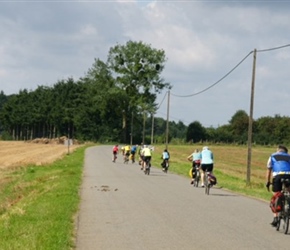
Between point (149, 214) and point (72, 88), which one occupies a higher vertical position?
point (72, 88)

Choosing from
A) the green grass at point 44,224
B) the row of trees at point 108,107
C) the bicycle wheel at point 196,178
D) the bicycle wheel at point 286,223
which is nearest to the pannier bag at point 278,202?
the bicycle wheel at point 286,223

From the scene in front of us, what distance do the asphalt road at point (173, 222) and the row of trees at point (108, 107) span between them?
72227 mm

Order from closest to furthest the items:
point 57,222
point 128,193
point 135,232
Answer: point 135,232, point 57,222, point 128,193

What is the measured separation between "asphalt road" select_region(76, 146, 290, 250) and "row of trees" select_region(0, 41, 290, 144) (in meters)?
72.2

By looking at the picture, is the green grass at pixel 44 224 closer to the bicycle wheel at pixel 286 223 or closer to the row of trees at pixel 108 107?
the bicycle wheel at pixel 286 223

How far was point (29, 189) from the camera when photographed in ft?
84.6

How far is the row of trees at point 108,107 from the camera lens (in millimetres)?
109500

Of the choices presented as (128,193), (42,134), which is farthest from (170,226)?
(42,134)

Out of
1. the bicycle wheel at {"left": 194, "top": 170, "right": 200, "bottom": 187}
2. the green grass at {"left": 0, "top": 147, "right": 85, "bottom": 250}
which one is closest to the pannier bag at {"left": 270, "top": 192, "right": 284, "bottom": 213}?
the green grass at {"left": 0, "top": 147, "right": 85, "bottom": 250}

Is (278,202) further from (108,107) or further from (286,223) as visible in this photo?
(108,107)

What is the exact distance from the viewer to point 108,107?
113m

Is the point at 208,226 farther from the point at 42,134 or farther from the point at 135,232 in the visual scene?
the point at 42,134

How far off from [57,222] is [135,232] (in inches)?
73.0

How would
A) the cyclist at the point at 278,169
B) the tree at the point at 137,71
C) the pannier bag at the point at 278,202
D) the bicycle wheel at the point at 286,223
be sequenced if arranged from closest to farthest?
the bicycle wheel at the point at 286,223
the pannier bag at the point at 278,202
the cyclist at the point at 278,169
the tree at the point at 137,71
